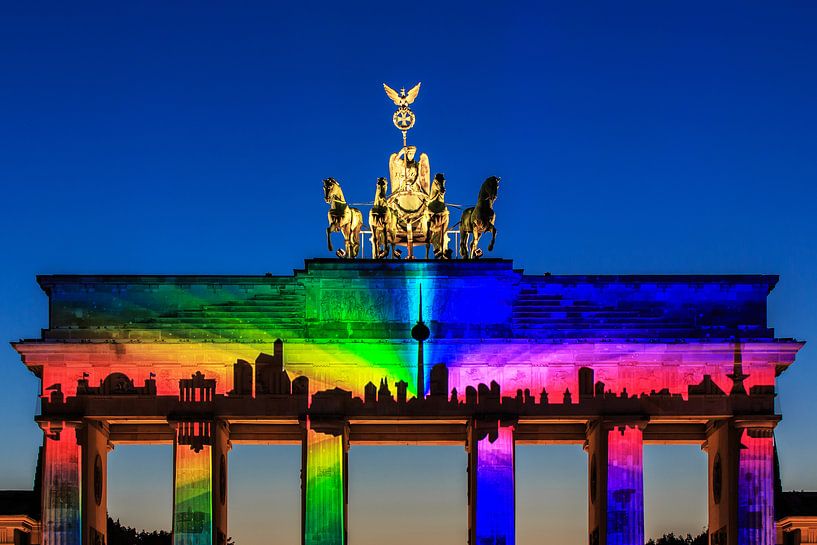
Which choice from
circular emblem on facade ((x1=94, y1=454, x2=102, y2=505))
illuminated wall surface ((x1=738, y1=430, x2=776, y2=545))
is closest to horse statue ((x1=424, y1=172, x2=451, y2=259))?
illuminated wall surface ((x1=738, y1=430, x2=776, y2=545))

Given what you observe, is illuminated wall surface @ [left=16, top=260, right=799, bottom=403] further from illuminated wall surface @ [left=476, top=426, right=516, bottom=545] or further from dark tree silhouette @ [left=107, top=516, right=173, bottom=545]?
dark tree silhouette @ [left=107, top=516, right=173, bottom=545]

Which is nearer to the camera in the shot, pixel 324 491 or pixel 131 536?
pixel 324 491

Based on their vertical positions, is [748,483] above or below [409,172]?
below

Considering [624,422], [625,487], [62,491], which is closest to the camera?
[62,491]

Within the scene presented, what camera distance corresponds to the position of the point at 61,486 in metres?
72.1

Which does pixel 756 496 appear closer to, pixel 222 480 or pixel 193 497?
pixel 222 480

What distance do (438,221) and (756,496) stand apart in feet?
49.8

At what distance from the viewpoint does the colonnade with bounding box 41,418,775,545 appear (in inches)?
2844

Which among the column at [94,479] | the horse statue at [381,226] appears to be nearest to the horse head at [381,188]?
the horse statue at [381,226]

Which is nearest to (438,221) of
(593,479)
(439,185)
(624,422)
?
(439,185)

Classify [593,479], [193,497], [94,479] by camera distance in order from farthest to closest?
[593,479]
[94,479]
[193,497]

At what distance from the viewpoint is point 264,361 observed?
73312 mm

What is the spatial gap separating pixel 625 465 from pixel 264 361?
44.0 feet

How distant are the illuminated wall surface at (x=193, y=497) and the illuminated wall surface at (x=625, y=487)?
14192 mm
